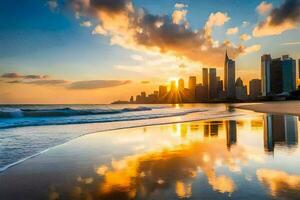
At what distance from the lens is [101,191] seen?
5.81m

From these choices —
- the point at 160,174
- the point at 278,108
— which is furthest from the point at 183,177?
the point at 278,108

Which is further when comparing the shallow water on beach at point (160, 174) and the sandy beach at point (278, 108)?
the sandy beach at point (278, 108)

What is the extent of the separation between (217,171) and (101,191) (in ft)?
10.8

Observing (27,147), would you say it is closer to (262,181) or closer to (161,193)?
(161,193)

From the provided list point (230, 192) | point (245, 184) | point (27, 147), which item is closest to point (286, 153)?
point (245, 184)

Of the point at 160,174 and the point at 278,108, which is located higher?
the point at 160,174

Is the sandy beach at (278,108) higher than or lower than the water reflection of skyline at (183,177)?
lower

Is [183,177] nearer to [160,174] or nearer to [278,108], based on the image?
[160,174]

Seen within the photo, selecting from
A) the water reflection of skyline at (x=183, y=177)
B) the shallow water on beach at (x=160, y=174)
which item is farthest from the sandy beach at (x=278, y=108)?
the water reflection of skyline at (x=183, y=177)

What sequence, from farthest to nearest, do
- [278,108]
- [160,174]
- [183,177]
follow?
[278,108], [160,174], [183,177]

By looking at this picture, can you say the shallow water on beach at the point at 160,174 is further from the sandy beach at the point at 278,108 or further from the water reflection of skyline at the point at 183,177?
the sandy beach at the point at 278,108

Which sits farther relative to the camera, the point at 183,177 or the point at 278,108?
the point at 278,108

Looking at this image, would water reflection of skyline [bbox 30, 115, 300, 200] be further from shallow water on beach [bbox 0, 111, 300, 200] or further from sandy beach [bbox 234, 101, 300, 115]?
sandy beach [bbox 234, 101, 300, 115]

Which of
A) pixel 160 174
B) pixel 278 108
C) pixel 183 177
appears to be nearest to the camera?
pixel 183 177
